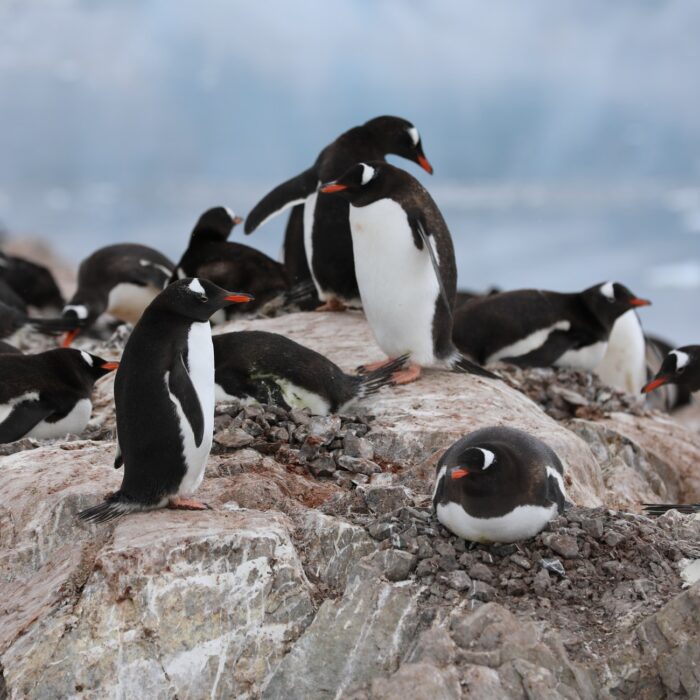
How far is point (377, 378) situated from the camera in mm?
5465

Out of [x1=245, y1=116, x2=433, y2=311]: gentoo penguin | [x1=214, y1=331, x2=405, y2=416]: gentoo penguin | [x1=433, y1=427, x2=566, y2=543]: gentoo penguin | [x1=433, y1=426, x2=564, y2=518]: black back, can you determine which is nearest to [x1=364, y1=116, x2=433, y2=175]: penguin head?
[x1=245, y1=116, x2=433, y2=311]: gentoo penguin

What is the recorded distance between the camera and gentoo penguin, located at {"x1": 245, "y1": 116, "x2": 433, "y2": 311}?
6793 millimetres

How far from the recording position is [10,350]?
671 centimetres

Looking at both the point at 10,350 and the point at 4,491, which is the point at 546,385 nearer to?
the point at 10,350

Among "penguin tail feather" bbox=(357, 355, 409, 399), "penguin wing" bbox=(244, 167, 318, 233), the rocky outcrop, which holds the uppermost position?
"penguin wing" bbox=(244, 167, 318, 233)

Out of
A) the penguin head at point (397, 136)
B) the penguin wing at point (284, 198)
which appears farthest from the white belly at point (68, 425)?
the penguin head at point (397, 136)

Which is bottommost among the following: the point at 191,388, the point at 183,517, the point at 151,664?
the point at 151,664

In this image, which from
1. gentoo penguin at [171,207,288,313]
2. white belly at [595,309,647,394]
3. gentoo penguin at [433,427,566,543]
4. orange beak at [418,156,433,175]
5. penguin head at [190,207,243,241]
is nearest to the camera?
gentoo penguin at [433,427,566,543]

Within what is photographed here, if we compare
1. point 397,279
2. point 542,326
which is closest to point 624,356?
point 542,326

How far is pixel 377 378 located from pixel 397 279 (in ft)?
1.61

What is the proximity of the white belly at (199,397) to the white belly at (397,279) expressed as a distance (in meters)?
1.75

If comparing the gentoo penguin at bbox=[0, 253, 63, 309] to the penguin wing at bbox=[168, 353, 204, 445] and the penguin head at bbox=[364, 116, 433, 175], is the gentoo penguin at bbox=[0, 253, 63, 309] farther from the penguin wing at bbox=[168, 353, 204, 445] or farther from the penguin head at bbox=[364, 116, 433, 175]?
the penguin wing at bbox=[168, 353, 204, 445]

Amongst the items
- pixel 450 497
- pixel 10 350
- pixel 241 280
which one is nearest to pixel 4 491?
pixel 450 497

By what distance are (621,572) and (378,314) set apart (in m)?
2.32
